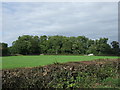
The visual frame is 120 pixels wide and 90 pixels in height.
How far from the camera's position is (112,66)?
7094mm

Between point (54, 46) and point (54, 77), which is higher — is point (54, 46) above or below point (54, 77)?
above

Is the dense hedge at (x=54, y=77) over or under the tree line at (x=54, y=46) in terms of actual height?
under

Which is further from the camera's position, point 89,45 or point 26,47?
point 89,45

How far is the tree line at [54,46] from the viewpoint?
709 inches

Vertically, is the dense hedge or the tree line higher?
the tree line

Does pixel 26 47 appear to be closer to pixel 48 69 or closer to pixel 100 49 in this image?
pixel 100 49

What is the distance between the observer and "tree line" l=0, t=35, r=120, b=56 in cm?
1800

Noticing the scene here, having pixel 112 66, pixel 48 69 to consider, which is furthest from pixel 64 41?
pixel 48 69

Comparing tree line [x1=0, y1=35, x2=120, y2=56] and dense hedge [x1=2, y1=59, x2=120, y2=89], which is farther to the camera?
tree line [x1=0, y1=35, x2=120, y2=56]

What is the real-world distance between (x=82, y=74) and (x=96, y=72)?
2.92 ft

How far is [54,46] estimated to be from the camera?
19031 millimetres

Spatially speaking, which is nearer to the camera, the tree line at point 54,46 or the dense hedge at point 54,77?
the dense hedge at point 54,77

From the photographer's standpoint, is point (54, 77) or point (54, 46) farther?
point (54, 46)

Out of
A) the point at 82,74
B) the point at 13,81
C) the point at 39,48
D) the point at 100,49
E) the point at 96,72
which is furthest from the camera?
the point at 100,49
